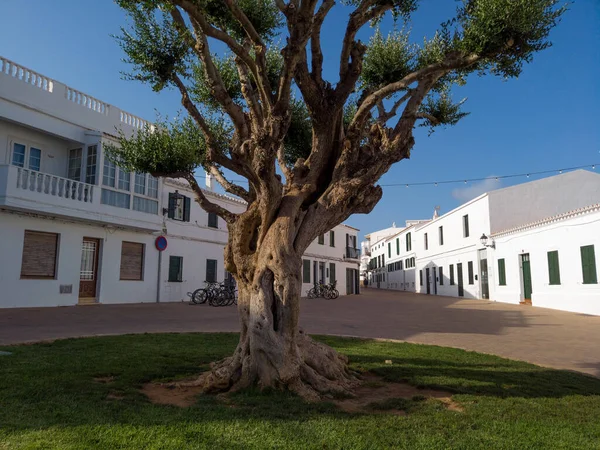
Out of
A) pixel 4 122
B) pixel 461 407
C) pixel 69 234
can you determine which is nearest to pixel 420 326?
pixel 461 407

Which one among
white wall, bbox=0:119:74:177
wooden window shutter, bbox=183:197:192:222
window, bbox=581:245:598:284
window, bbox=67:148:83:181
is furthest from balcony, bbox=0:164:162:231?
window, bbox=581:245:598:284

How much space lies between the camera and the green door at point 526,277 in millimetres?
20859

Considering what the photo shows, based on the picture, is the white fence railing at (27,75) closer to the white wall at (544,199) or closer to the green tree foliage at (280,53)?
the green tree foliage at (280,53)

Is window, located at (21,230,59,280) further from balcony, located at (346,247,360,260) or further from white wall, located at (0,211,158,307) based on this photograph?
balcony, located at (346,247,360,260)

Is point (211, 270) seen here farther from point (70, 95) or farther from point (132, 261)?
point (70, 95)

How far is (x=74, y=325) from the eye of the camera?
34.0 ft

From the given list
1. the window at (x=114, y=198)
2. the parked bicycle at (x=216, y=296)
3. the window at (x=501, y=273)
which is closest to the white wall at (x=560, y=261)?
the window at (x=501, y=273)

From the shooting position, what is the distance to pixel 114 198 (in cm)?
1770

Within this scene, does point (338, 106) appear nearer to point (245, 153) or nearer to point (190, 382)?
point (245, 153)

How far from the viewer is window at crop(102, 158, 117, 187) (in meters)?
17.3

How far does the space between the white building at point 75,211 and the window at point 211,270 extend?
1272 millimetres

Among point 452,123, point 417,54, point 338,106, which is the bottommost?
point 338,106

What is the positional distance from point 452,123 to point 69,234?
13.9m

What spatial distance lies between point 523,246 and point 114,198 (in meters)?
17.8
